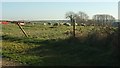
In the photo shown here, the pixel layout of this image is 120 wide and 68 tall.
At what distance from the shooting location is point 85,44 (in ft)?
52.2

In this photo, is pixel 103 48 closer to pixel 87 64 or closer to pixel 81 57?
pixel 81 57

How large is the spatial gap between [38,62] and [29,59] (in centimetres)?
87

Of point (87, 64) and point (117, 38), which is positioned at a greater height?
point (117, 38)

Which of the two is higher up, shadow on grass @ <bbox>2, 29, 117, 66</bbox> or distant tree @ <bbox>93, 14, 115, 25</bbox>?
distant tree @ <bbox>93, 14, 115, 25</bbox>

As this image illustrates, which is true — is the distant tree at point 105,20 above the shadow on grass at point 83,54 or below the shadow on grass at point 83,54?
above

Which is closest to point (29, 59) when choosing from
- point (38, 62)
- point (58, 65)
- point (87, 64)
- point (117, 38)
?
point (38, 62)

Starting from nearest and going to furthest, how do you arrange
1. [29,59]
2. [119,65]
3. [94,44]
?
[119,65] → [29,59] → [94,44]

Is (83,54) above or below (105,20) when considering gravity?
below

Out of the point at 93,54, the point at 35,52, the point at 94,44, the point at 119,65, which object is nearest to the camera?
the point at 119,65

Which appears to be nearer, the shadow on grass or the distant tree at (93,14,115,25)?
the shadow on grass

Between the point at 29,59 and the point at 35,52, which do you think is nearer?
the point at 29,59

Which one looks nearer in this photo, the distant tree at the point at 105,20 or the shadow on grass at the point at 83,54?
the shadow on grass at the point at 83,54

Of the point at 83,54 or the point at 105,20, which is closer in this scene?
the point at 83,54

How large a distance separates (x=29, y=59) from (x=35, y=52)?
2.15 m
